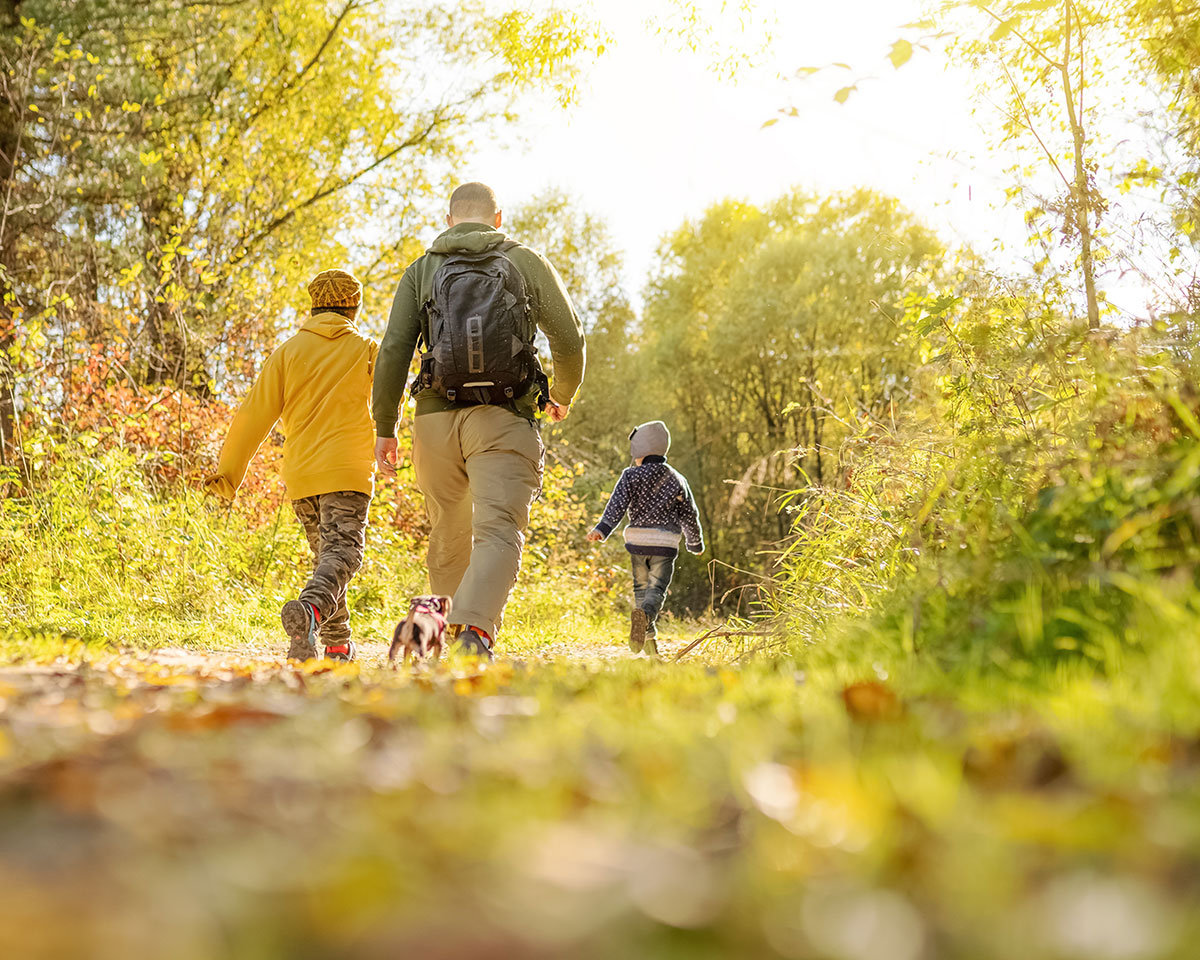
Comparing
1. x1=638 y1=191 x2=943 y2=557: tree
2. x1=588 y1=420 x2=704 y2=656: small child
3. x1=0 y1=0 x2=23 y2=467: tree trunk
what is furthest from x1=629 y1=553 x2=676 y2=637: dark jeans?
x1=638 y1=191 x2=943 y2=557: tree

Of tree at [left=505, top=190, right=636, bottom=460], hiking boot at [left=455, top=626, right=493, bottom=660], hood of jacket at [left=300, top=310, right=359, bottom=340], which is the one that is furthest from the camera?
tree at [left=505, top=190, right=636, bottom=460]

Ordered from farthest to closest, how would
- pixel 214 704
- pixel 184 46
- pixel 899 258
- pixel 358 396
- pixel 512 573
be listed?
pixel 899 258, pixel 184 46, pixel 358 396, pixel 512 573, pixel 214 704

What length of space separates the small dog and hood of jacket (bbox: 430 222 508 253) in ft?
5.55

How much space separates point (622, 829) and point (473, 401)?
361cm

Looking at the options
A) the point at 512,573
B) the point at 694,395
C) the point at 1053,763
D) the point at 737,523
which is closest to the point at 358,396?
the point at 512,573

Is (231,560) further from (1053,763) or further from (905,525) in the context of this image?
(1053,763)

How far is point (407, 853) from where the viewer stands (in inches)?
43.9

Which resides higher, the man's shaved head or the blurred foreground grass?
the man's shaved head

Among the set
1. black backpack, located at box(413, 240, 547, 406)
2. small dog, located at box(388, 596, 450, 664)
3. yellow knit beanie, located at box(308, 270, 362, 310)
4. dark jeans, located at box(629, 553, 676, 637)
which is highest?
yellow knit beanie, located at box(308, 270, 362, 310)

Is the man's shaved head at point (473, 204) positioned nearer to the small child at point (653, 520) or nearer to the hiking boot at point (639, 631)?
the small child at point (653, 520)

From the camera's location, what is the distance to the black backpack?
4566 millimetres

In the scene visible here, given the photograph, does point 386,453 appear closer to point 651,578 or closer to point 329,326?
point 329,326

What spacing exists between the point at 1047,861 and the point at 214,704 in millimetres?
1874

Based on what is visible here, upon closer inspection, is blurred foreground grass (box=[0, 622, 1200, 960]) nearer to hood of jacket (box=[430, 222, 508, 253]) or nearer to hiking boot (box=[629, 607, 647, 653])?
hood of jacket (box=[430, 222, 508, 253])
